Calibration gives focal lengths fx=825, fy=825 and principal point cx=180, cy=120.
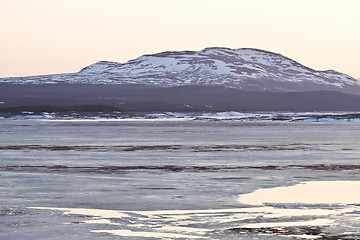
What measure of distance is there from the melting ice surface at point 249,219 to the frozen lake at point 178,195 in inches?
0.8

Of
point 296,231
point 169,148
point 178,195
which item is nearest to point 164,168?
point 178,195

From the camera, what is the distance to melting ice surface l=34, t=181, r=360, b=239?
1558 centimetres

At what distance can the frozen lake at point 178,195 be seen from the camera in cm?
1595

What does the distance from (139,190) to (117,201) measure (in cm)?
235

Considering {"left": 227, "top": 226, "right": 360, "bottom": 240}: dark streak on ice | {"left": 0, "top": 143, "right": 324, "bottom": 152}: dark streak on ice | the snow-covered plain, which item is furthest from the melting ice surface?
the snow-covered plain

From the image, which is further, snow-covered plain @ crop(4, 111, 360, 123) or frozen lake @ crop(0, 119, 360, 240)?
snow-covered plain @ crop(4, 111, 360, 123)

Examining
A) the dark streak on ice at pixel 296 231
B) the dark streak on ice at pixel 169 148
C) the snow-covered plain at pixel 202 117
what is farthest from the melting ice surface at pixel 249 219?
the snow-covered plain at pixel 202 117

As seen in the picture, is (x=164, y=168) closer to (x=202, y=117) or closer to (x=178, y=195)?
(x=178, y=195)

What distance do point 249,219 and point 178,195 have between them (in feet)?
13.9

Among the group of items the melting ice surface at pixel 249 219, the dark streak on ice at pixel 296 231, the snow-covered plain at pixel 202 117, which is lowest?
the snow-covered plain at pixel 202 117

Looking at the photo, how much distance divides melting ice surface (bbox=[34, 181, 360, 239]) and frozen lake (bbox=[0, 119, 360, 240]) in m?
0.02

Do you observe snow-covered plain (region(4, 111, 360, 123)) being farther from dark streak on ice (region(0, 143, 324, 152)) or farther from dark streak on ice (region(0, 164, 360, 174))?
dark streak on ice (region(0, 164, 360, 174))

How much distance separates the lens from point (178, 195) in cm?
2106

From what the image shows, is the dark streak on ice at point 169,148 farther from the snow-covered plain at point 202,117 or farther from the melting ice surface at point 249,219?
the snow-covered plain at point 202,117
